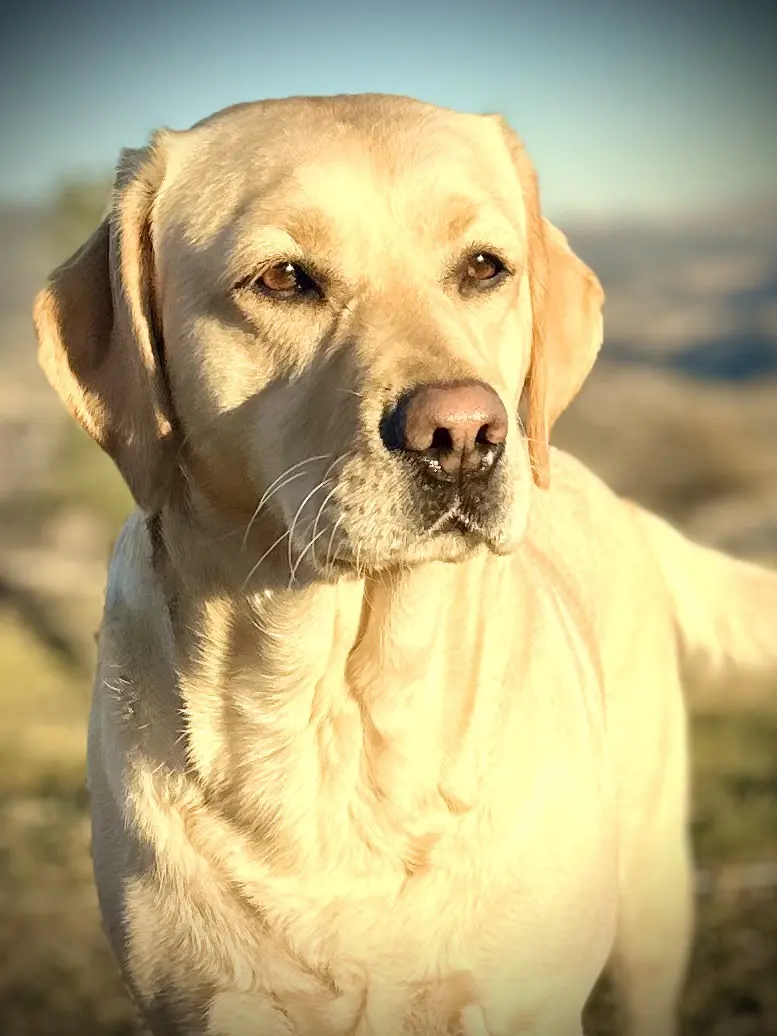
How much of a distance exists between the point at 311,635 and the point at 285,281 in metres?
0.64

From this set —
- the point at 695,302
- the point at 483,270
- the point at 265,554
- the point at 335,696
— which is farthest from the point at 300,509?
the point at 695,302

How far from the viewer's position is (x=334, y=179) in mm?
2082

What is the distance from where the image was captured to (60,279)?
2332 mm

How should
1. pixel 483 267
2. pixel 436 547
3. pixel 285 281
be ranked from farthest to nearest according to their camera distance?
1. pixel 483 267
2. pixel 285 281
3. pixel 436 547

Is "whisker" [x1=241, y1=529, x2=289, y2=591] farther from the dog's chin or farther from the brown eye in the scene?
the brown eye

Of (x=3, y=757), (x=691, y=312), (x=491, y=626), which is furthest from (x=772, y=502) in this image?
(x=491, y=626)

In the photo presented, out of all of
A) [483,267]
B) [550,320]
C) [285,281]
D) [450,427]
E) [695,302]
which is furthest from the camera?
[695,302]

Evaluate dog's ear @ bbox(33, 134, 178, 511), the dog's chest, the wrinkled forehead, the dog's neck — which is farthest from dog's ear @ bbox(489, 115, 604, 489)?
dog's ear @ bbox(33, 134, 178, 511)

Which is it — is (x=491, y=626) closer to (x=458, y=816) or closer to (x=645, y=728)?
(x=458, y=816)

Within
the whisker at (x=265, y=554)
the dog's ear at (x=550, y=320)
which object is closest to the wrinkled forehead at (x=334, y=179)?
the dog's ear at (x=550, y=320)

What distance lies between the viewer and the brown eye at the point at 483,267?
2.19 m

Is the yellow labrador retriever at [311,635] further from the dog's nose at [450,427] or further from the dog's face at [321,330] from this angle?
the dog's nose at [450,427]

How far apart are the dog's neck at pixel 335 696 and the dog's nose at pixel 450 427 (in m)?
0.37

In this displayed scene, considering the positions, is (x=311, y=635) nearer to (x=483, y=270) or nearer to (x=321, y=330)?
(x=321, y=330)
